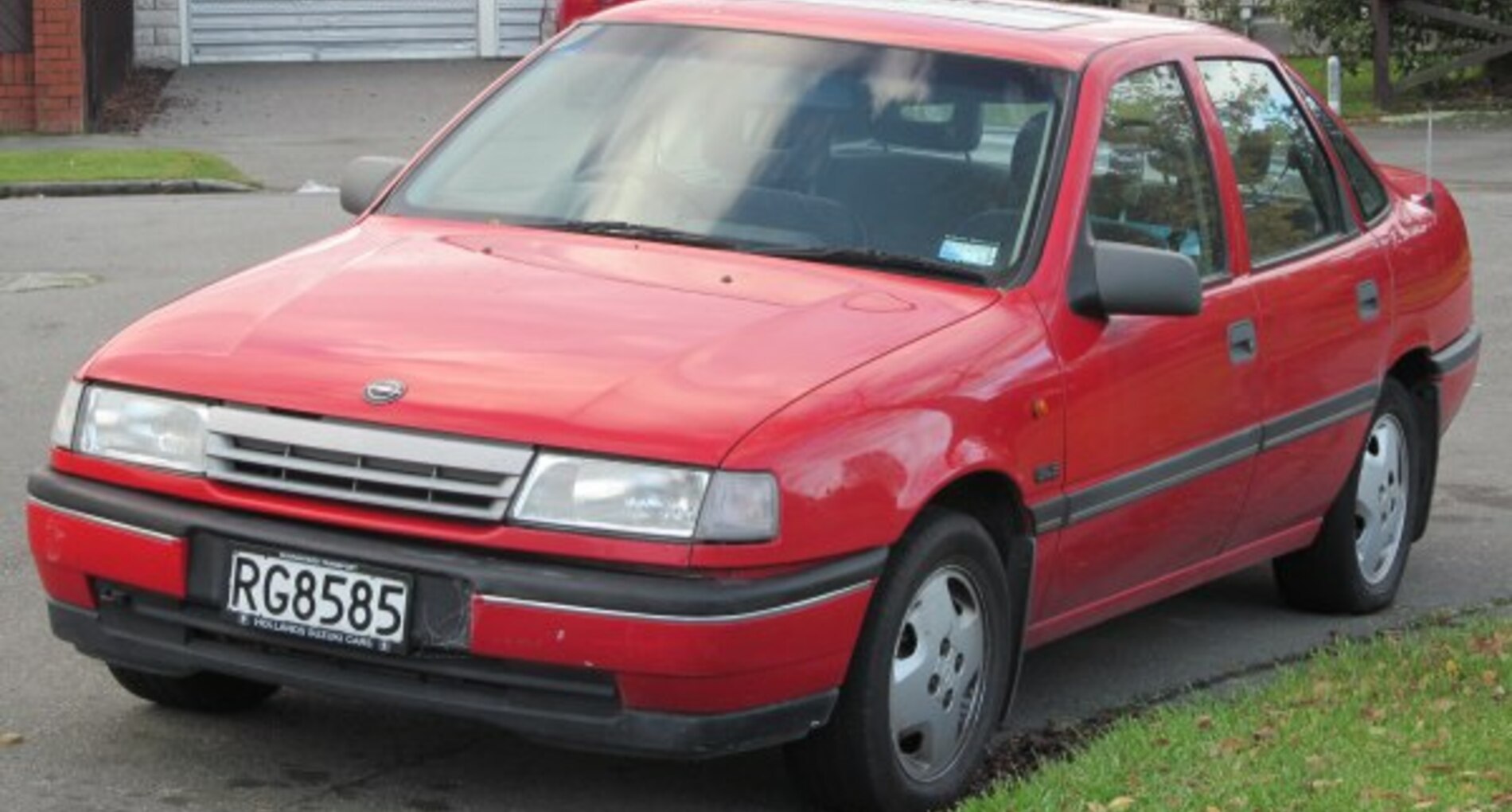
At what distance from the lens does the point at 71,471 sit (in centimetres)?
618

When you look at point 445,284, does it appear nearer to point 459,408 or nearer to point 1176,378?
point 459,408

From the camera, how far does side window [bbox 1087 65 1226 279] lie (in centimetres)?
717

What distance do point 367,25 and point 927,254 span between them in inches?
908

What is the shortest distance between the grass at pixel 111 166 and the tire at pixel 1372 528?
12.8m

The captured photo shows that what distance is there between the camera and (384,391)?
5.80 m

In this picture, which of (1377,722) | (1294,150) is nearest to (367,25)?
(1294,150)

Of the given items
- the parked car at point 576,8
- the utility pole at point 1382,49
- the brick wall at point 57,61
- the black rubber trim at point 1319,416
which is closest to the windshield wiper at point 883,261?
the black rubber trim at point 1319,416

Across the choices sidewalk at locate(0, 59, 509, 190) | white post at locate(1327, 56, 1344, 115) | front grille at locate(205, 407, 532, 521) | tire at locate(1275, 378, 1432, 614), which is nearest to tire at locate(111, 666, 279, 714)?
front grille at locate(205, 407, 532, 521)

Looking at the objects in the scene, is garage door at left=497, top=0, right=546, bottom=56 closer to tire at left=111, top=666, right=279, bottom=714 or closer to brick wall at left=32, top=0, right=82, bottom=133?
brick wall at left=32, top=0, right=82, bottom=133

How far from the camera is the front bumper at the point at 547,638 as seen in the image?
5.57m

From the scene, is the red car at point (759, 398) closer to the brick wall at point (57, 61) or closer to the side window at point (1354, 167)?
the side window at point (1354, 167)

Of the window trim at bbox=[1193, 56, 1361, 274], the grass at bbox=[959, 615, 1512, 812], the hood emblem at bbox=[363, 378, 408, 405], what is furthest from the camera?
the window trim at bbox=[1193, 56, 1361, 274]

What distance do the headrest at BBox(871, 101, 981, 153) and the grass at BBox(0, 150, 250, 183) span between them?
13.5 meters

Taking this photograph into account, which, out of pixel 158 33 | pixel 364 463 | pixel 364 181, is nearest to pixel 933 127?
pixel 364 181
